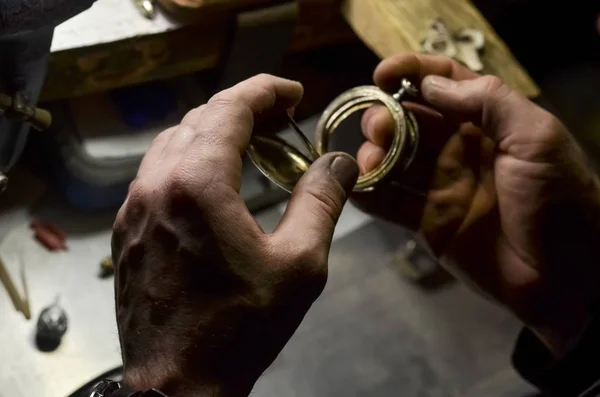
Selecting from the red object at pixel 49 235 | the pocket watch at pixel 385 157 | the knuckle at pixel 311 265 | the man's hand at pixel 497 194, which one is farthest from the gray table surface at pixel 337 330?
the knuckle at pixel 311 265

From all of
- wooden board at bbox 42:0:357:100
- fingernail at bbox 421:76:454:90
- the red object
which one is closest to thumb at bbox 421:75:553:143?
fingernail at bbox 421:76:454:90

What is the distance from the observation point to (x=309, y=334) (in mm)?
869

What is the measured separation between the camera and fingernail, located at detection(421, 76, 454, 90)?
2.24 feet

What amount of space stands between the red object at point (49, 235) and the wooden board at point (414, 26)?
0.48 meters

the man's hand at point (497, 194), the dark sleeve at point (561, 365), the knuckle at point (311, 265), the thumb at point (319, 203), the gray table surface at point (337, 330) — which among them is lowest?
the gray table surface at point (337, 330)

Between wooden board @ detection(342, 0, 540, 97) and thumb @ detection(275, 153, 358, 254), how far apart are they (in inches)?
15.2

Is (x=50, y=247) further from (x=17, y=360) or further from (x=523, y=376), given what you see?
(x=523, y=376)

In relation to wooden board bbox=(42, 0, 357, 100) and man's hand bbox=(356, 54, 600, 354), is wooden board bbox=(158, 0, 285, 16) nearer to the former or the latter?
wooden board bbox=(42, 0, 357, 100)

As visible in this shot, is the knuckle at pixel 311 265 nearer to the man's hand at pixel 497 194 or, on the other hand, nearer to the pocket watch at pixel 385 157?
the pocket watch at pixel 385 157

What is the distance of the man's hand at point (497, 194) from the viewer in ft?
2.20

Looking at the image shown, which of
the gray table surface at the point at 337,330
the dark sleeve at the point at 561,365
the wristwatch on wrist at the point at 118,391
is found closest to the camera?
the wristwatch on wrist at the point at 118,391

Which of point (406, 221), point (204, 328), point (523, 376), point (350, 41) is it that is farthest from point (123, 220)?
point (350, 41)

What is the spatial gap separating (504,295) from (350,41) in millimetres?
512

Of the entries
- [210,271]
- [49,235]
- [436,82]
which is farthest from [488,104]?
[49,235]
